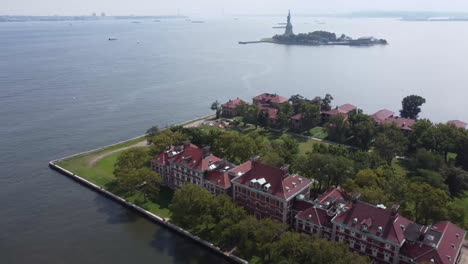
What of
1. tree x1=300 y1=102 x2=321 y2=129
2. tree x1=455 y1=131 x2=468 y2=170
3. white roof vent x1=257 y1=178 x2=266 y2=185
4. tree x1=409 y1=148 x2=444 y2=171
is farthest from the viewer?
tree x1=300 y1=102 x2=321 y2=129

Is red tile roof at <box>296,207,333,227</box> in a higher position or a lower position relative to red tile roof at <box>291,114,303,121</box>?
higher

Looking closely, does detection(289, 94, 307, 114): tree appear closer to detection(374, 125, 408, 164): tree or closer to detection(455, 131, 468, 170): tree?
detection(374, 125, 408, 164): tree

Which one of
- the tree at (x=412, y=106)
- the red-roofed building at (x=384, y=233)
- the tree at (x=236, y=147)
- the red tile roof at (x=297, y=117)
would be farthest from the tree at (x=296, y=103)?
the red-roofed building at (x=384, y=233)

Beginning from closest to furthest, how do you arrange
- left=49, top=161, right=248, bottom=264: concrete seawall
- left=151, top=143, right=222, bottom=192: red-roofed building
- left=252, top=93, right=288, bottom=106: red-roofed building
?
left=49, top=161, right=248, bottom=264: concrete seawall < left=151, top=143, right=222, bottom=192: red-roofed building < left=252, top=93, right=288, bottom=106: red-roofed building

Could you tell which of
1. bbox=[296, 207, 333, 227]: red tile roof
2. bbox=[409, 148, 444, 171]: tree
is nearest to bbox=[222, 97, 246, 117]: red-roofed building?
bbox=[409, 148, 444, 171]: tree

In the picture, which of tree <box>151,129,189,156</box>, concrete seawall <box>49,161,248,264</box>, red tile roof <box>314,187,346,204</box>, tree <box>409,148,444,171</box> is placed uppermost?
tree <box>151,129,189,156</box>

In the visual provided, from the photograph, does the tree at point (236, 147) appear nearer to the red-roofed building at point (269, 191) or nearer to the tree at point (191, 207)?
the red-roofed building at point (269, 191)

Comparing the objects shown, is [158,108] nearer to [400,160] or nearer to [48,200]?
[48,200]
